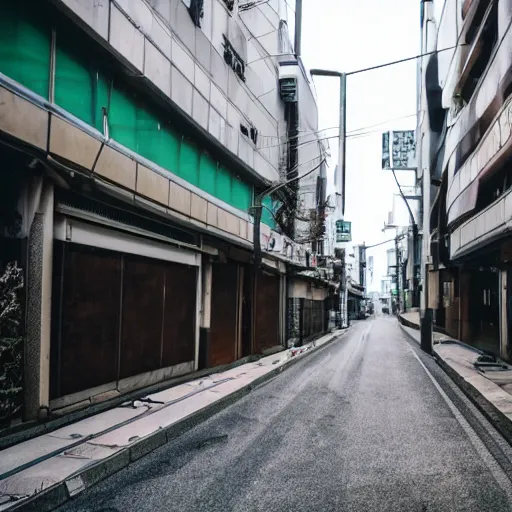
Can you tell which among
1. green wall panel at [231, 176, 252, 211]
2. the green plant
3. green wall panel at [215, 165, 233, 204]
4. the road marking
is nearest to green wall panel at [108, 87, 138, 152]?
the green plant

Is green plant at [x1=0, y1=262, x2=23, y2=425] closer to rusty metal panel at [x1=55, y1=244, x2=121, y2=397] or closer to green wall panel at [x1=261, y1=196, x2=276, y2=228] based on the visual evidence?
rusty metal panel at [x1=55, y1=244, x2=121, y2=397]

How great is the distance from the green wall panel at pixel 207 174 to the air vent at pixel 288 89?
395 inches

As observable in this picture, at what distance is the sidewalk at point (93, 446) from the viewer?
4.78 meters

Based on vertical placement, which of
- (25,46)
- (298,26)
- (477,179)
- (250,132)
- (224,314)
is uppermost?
(298,26)

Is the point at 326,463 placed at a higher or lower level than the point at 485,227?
lower

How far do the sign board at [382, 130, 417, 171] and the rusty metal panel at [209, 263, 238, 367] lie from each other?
4037cm

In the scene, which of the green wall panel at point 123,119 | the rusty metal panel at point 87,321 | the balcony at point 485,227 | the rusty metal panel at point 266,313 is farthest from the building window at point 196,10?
the balcony at point 485,227

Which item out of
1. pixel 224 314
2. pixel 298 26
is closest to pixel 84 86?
pixel 224 314

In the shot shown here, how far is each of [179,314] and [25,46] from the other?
6953 mm

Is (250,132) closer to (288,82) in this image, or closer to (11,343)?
(288,82)

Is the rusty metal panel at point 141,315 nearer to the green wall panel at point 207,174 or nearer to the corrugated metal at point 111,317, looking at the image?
the corrugated metal at point 111,317

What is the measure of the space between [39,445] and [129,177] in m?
5.03

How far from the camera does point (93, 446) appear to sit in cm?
616

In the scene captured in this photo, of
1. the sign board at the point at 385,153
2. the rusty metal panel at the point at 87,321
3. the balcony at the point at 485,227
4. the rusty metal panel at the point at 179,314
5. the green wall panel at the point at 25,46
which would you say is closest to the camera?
the green wall panel at the point at 25,46
